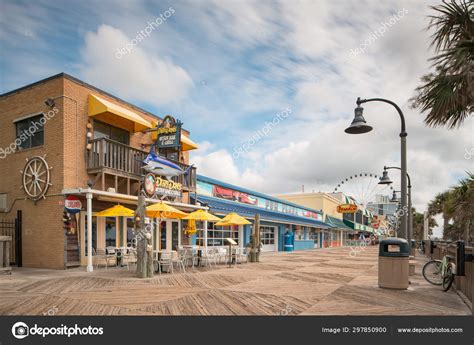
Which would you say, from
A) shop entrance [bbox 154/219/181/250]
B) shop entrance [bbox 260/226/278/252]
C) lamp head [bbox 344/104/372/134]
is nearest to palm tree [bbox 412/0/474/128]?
lamp head [bbox 344/104/372/134]

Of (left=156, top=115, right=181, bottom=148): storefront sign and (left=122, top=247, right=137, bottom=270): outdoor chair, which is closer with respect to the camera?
(left=122, top=247, right=137, bottom=270): outdoor chair

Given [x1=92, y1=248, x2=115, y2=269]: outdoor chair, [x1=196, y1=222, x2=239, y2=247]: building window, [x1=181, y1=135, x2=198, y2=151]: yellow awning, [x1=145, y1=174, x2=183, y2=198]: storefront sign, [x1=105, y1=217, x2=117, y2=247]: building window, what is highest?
[x1=181, y1=135, x2=198, y2=151]: yellow awning

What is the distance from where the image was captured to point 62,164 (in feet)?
42.1

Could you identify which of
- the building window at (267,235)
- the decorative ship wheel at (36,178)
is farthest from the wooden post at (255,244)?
the building window at (267,235)

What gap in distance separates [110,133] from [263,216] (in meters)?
14.0

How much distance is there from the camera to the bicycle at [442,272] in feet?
28.4

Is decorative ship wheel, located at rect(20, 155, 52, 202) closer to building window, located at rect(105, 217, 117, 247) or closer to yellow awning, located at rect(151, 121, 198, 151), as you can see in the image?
building window, located at rect(105, 217, 117, 247)

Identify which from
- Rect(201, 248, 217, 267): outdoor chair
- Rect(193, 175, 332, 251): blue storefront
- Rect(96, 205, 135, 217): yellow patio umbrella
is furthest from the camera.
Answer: Rect(193, 175, 332, 251): blue storefront

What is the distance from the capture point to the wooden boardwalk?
21.4 feet

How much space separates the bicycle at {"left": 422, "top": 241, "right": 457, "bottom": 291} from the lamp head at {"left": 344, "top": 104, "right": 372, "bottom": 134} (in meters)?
3.84

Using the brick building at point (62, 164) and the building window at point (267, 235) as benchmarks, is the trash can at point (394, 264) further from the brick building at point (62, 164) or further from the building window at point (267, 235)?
the building window at point (267, 235)

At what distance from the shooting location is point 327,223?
43000mm
